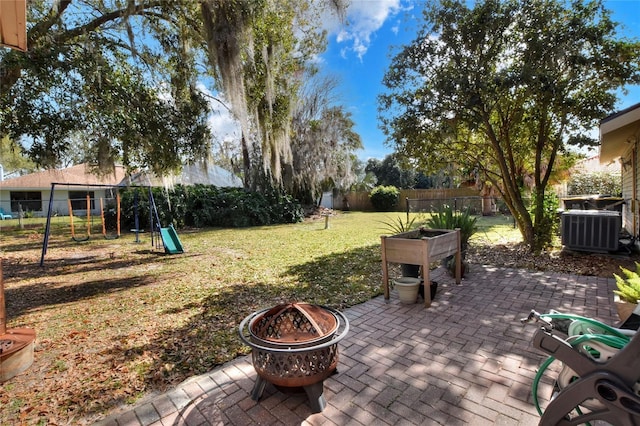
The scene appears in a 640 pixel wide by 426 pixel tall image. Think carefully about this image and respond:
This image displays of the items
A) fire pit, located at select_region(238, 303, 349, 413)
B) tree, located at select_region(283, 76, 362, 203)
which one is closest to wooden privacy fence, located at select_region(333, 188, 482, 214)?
tree, located at select_region(283, 76, 362, 203)

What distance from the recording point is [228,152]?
1580 cm

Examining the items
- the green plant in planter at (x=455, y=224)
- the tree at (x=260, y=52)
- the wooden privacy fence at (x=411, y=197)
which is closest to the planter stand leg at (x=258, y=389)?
the green plant in planter at (x=455, y=224)

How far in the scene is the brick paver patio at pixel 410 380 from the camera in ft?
6.05

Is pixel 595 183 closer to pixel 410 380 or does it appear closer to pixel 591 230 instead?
pixel 591 230

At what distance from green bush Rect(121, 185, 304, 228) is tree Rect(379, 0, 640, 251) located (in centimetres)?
877

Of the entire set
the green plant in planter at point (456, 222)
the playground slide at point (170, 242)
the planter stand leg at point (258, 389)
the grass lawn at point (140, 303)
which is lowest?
the grass lawn at point (140, 303)

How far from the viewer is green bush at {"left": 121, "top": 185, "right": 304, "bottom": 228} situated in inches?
487

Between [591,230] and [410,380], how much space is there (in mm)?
5456

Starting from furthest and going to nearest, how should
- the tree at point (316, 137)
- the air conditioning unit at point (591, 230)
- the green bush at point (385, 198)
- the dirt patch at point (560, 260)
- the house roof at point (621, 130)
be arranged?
the green bush at point (385, 198) → the tree at point (316, 137) → the air conditioning unit at point (591, 230) → the dirt patch at point (560, 260) → the house roof at point (621, 130)

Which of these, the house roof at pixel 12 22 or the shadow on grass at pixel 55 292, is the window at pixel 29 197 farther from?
the house roof at pixel 12 22

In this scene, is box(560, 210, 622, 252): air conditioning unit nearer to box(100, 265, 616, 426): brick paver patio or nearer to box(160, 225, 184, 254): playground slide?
box(100, 265, 616, 426): brick paver patio

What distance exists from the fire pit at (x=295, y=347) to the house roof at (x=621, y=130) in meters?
4.64

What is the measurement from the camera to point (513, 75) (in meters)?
4.79

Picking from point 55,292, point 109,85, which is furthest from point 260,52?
point 55,292
